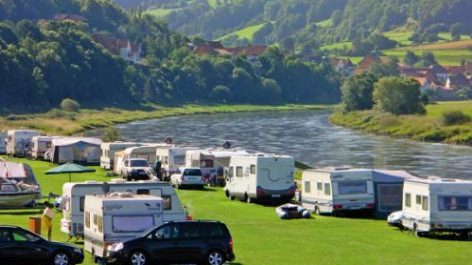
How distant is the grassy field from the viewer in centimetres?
3425

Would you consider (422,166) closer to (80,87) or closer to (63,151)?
(63,151)

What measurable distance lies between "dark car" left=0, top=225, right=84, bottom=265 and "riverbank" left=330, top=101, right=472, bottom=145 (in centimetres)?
8963

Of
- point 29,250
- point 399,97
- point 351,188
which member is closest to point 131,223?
point 29,250

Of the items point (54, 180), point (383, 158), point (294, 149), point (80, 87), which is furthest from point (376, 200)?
point (80, 87)

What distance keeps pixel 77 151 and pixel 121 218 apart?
1805 inches

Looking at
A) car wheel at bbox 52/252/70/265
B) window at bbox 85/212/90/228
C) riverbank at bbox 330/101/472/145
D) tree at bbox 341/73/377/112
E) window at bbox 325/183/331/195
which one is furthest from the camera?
tree at bbox 341/73/377/112

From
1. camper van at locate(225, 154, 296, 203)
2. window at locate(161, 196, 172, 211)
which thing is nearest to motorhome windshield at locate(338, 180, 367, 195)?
camper van at locate(225, 154, 296, 203)

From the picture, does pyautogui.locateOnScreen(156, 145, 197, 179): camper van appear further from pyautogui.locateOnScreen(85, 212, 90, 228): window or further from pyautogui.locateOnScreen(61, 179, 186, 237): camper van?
pyautogui.locateOnScreen(85, 212, 90, 228): window

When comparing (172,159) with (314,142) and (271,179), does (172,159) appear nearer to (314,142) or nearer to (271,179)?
(271,179)

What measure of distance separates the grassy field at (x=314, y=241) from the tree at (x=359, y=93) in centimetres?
11583

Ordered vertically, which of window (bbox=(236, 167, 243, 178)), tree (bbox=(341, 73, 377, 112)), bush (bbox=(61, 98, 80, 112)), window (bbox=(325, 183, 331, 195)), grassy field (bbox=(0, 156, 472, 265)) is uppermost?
tree (bbox=(341, 73, 377, 112))

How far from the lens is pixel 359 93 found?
544ft

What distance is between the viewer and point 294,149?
10350cm

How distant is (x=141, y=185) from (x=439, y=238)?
10746 mm
